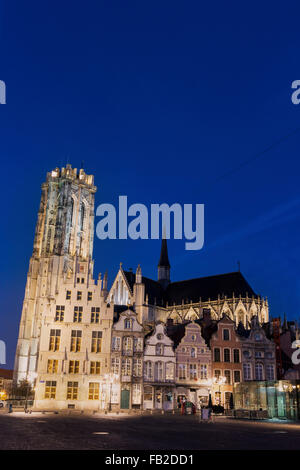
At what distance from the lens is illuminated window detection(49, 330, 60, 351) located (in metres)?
40.9

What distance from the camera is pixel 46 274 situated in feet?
266

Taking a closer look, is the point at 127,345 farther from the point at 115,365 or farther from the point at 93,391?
the point at 93,391

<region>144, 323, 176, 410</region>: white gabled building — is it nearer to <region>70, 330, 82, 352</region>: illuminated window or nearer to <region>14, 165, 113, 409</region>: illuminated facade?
<region>14, 165, 113, 409</region>: illuminated facade

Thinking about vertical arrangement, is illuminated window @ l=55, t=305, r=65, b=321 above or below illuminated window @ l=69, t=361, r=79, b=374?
above

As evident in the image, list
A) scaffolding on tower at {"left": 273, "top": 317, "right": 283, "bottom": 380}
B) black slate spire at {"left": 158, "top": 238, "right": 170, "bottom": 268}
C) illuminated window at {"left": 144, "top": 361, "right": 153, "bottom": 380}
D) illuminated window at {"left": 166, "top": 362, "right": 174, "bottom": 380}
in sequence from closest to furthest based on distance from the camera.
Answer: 1. illuminated window at {"left": 144, "top": 361, "right": 153, "bottom": 380}
2. illuminated window at {"left": 166, "top": 362, "right": 174, "bottom": 380}
3. scaffolding on tower at {"left": 273, "top": 317, "right": 283, "bottom": 380}
4. black slate spire at {"left": 158, "top": 238, "right": 170, "bottom": 268}

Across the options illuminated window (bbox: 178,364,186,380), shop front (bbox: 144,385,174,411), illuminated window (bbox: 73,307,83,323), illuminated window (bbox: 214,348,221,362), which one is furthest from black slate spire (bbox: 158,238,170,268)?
illuminated window (bbox: 73,307,83,323)

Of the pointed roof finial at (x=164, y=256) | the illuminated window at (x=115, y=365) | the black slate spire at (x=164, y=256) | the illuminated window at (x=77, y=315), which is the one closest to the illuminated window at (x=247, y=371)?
the illuminated window at (x=115, y=365)

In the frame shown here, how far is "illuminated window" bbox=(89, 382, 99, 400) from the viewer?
133 feet

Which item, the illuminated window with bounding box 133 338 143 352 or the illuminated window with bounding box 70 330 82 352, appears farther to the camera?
the illuminated window with bounding box 133 338 143 352

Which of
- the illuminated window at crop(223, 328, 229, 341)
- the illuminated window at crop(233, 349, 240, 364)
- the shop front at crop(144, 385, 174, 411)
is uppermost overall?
the illuminated window at crop(223, 328, 229, 341)

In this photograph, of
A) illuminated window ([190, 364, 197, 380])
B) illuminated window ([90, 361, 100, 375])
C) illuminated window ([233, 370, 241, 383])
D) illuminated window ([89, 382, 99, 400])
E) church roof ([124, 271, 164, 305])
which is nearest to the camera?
illuminated window ([89, 382, 99, 400])

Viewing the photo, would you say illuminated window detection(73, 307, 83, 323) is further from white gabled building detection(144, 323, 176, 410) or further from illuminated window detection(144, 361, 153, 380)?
illuminated window detection(144, 361, 153, 380)

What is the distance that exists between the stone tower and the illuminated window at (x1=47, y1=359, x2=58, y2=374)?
104ft
